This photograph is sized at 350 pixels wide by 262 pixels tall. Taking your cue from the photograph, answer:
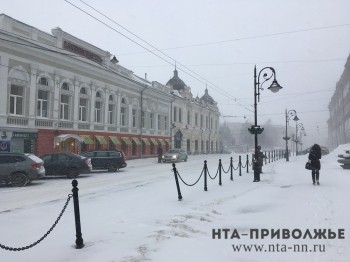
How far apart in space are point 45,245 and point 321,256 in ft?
15.7

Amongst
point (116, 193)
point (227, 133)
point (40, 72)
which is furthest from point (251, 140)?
point (116, 193)

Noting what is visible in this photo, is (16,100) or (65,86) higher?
(65,86)

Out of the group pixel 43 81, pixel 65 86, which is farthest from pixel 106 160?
pixel 65 86

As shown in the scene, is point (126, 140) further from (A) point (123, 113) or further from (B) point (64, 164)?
(B) point (64, 164)

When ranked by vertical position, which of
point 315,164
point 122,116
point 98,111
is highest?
point 98,111

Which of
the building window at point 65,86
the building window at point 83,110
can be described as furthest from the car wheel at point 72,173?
the building window at point 83,110

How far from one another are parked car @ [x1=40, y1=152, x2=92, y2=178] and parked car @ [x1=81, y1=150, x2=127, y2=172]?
3.76 m

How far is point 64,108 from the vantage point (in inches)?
1094

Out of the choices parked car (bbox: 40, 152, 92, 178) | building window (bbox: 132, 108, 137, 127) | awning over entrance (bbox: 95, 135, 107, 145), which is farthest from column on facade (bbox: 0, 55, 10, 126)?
building window (bbox: 132, 108, 137, 127)

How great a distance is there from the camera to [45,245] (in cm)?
605

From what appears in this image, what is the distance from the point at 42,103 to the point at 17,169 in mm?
10941

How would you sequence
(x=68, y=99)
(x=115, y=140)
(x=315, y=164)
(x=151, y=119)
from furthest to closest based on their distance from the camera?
(x=151, y=119) → (x=115, y=140) → (x=68, y=99) → (x=315, y=164)

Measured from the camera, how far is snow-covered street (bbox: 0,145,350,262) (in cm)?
548

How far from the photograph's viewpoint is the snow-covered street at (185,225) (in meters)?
5.48
